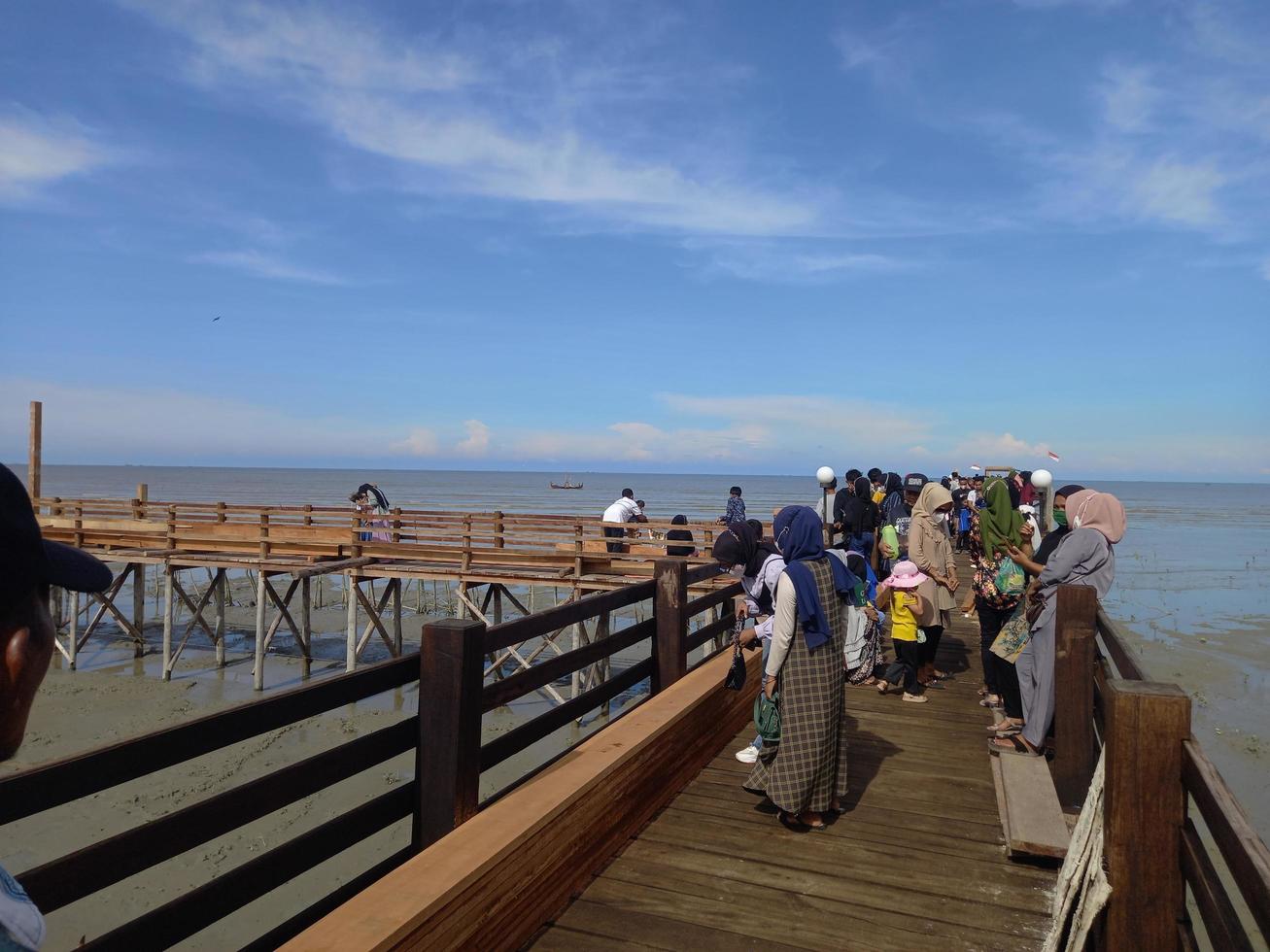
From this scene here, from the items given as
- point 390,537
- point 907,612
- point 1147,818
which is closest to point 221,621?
point 390,537

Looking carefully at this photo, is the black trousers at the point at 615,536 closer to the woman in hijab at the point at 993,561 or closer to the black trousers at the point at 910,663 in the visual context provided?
the black trousers at the point at 910,663

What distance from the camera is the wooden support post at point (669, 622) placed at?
18.6 feet

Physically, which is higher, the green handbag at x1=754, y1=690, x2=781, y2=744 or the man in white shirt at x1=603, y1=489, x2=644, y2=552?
the man in white shirt at x1=603, y1=489, x2=644, y2=552

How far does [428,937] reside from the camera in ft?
8.89

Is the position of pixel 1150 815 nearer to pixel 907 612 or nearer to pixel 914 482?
pixel 907 612

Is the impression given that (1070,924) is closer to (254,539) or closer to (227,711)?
(227,711)

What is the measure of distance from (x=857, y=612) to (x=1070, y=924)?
4.24 m

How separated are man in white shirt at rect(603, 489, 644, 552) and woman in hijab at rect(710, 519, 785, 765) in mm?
9796

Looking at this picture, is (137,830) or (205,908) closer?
(137,830)

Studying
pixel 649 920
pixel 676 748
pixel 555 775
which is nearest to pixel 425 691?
pixel 555 775

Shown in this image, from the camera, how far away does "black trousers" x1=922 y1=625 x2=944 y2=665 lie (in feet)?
24.8

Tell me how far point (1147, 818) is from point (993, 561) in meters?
3.71

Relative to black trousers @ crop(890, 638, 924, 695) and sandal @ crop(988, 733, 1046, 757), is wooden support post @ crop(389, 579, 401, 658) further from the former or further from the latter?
sandal @ crop(988, 733, 1046, 757)

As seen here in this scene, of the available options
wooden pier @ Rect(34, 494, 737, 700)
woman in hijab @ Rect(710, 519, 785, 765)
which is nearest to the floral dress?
woman in hijab @ Rect(710, 519, 785, 765)
